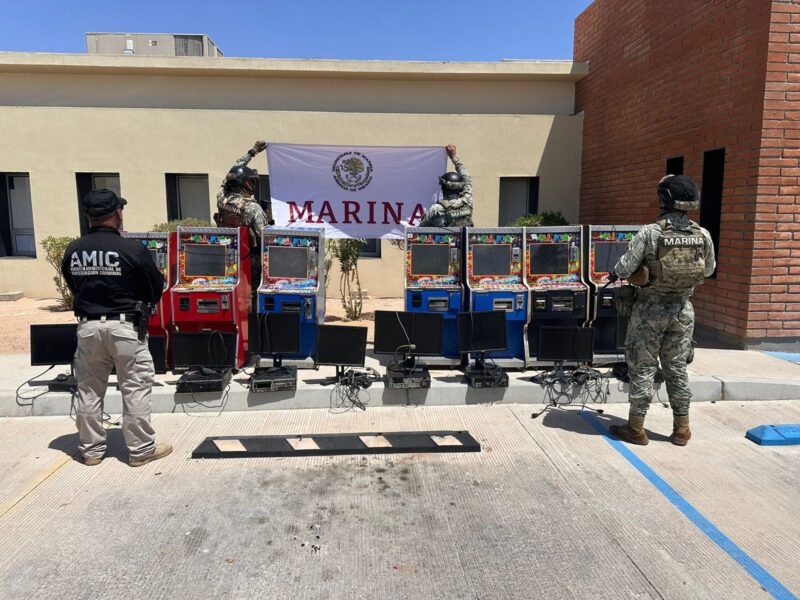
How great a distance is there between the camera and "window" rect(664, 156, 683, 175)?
8852mm

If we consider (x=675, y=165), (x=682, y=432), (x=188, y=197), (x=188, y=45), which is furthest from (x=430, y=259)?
(x=188, y=45)

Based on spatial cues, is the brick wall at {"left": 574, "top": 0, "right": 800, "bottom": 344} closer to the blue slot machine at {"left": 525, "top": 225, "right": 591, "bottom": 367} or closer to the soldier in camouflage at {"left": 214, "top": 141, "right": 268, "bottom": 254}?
the blue slot machine at {"left": 525, "top": 225, "right": 591, "bottom": 367}

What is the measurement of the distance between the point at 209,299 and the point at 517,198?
8.33 m

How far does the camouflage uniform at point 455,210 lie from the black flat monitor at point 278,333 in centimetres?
219

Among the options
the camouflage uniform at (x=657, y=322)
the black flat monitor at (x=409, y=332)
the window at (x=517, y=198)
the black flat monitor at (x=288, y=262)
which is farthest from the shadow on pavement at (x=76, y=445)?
the window at (x=517, y=198)

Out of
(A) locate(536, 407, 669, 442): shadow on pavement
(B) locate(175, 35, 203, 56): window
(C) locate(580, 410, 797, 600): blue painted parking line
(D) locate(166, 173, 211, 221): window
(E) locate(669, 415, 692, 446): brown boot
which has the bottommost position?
(C) locate(580, 410, 797, 600): blue painted parking line

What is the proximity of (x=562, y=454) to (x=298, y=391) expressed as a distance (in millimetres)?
2744

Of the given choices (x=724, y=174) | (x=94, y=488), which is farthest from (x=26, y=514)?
(x=724, y=174)

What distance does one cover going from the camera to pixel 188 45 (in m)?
15.0

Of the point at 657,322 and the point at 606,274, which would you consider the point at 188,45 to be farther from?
the point at 657,322

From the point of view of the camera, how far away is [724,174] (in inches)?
302

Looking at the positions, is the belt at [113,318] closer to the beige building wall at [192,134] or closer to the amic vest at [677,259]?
the amic vest at [677,259]

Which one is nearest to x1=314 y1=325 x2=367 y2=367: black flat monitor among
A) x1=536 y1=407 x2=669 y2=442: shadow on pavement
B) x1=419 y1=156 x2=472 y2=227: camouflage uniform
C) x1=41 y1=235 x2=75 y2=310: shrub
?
x1=419 y1=156 x2=472 y2=227: camouflage uniform

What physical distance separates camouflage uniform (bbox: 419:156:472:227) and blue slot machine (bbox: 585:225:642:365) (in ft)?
4.98
